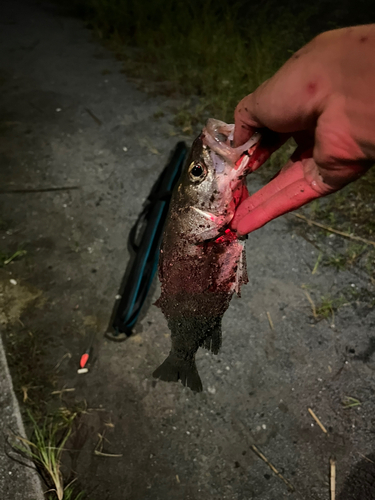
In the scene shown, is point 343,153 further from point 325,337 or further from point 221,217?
point 325,337

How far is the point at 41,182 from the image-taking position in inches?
138

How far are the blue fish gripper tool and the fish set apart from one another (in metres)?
0.96

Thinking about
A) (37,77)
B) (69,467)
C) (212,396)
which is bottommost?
(69,467)

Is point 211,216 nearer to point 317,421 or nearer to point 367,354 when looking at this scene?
point 317,421

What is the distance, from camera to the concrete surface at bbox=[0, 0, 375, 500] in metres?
1.95

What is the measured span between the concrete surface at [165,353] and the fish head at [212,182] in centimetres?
122

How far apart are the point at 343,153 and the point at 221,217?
1.78ft

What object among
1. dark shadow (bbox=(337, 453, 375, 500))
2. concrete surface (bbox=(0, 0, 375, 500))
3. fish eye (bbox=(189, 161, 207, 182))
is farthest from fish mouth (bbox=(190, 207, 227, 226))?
dark shadow (bbox=(337, 453, 375, 500))

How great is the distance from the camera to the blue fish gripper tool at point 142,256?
8.11ft

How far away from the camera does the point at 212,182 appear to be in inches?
55.6

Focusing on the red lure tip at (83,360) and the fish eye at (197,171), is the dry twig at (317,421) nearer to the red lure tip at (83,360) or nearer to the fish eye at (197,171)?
the red lure tip at (83,360)

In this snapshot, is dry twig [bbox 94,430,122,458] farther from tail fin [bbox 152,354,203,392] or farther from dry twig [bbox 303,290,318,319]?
dry twig [bbox 303,290,318,319]

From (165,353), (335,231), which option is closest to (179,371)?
(165,353)

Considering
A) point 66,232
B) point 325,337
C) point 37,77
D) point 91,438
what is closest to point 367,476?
point 325,337
